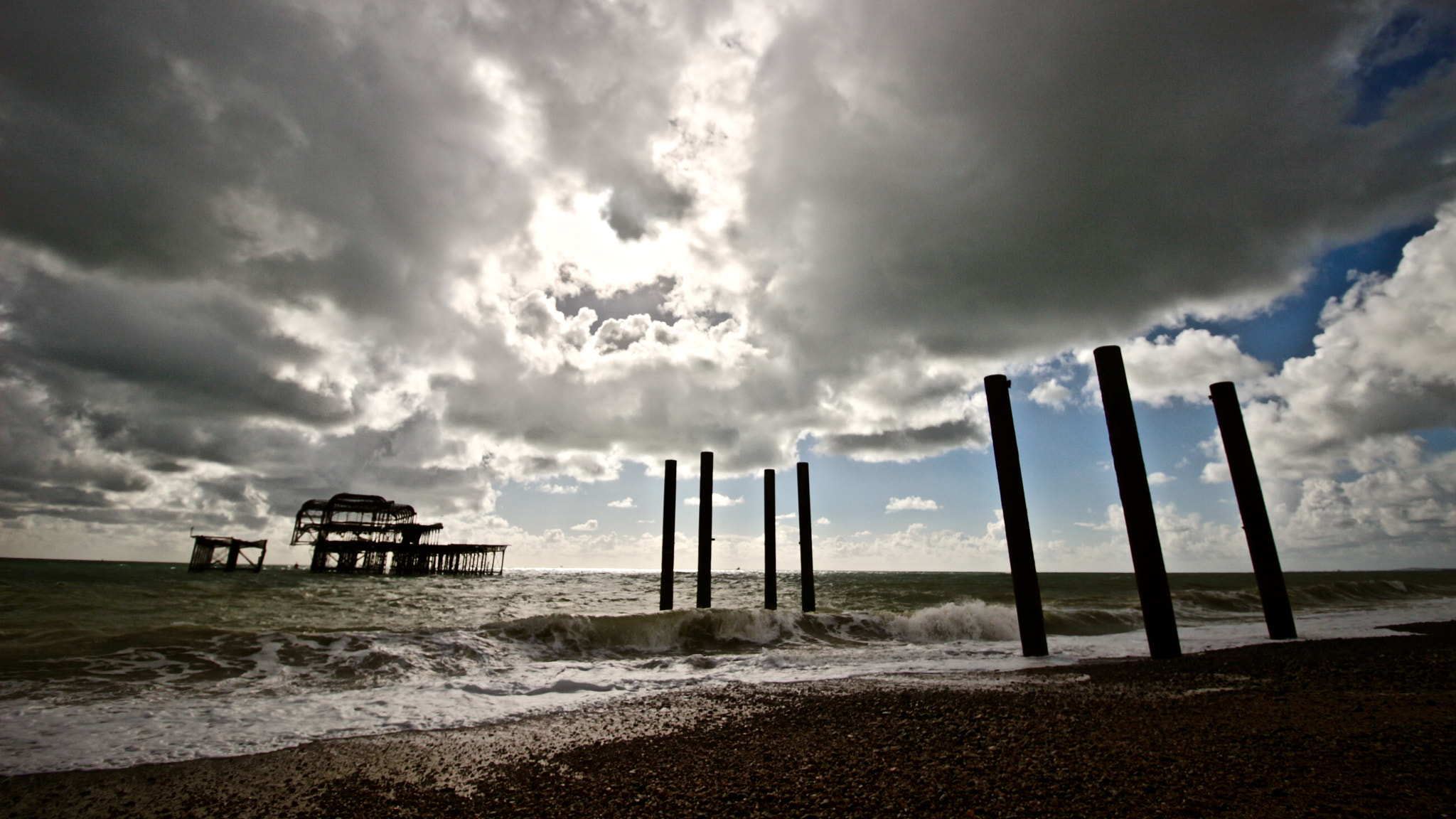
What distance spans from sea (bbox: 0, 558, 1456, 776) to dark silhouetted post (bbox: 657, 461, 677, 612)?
2.35m

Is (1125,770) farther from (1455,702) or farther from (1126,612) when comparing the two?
(1126,612)

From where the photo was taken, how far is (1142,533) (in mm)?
8297

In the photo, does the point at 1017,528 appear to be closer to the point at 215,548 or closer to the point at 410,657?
the point at 410,657

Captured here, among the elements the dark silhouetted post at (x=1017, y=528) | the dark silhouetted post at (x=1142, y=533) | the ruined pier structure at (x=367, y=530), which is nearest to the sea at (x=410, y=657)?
the dark silhouetted post at (x=1017, y=528)

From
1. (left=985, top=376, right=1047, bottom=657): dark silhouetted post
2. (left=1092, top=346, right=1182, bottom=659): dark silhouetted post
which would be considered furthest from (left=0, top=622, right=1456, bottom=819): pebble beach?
(left=985, top=376, right=1047, bottom=657): dark silhouetted post

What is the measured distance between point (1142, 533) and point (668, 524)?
11.7 metres

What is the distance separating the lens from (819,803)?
3.37 metres

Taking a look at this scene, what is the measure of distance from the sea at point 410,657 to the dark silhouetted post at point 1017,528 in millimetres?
456

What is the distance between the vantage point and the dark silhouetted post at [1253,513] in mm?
9820

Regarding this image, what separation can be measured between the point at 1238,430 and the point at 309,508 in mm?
73418

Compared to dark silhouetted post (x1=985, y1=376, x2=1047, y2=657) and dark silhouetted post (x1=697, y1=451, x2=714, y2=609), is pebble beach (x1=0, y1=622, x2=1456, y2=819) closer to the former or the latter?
dark silhouetted post (x1=985, y1=376, x2=1047, y2=657)

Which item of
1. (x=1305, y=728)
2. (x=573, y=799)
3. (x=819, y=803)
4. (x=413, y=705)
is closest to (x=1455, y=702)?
(x=1305, y=728)

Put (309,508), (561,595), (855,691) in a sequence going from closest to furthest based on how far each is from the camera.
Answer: (855,691), (561,595), (309,508)

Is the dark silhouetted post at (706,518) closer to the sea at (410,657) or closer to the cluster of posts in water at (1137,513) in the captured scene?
the sea at (410,657)
